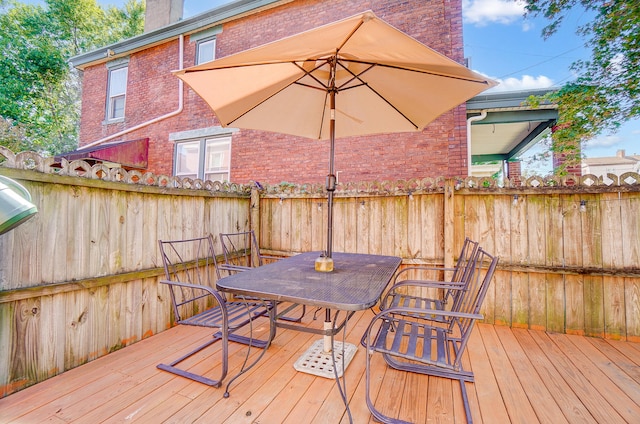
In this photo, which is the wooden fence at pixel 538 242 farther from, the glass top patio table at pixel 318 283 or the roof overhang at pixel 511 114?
the roof overhang at pixel 511 114

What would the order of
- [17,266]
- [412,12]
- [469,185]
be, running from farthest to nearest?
[412,12]
[469,185]
[17,266]

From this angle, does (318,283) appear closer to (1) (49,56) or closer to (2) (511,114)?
(2) (511,114)

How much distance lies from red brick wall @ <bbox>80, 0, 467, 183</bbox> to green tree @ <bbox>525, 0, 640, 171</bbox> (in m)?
1.46

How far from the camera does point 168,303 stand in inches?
109

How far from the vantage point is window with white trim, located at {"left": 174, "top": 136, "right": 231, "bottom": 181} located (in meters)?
6.28

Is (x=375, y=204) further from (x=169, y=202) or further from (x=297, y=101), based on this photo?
(x=169, y=202)

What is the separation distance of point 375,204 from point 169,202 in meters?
2.35

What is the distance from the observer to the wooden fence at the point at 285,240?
1813 millimetres

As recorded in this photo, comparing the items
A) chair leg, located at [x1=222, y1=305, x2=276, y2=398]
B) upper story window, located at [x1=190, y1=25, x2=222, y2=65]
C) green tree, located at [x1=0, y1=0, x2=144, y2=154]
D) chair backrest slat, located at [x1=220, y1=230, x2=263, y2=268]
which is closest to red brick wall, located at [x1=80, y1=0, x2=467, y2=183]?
upper story window, located at [x1=190, y1=25, x2=222, y2=65]

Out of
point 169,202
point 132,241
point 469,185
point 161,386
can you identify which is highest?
point 469,185

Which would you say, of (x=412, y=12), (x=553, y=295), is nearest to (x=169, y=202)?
(x=553, y=295)

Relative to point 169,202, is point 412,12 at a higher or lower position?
higher

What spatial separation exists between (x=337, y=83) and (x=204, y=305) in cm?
291

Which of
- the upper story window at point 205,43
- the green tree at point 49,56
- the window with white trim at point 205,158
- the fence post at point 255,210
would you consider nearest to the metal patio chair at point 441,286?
the fence post at point 255,210
